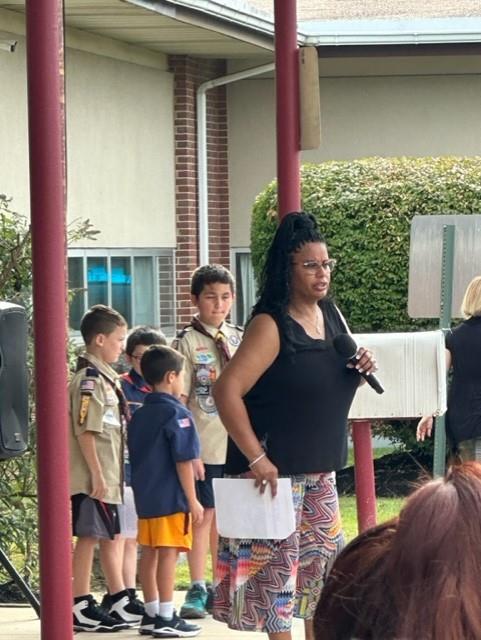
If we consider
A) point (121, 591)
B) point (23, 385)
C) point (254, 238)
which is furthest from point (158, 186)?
point (23, 385)

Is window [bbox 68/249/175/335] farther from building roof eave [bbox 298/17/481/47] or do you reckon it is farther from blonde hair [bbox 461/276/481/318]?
blonde hair [bbox 461/276/481/318]

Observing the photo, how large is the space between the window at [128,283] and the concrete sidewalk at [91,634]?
619 centimetres

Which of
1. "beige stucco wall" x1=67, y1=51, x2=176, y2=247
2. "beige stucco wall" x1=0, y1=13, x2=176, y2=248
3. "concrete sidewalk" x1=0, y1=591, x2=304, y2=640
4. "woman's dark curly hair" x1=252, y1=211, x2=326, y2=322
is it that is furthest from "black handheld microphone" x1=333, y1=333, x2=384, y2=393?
"beige stucco wall" x1=67, y1=51, x2=176, y2=247

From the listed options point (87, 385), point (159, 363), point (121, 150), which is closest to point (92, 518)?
point (87, 385)

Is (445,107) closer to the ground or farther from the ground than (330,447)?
farther from the ground

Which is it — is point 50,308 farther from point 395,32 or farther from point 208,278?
point 395,32

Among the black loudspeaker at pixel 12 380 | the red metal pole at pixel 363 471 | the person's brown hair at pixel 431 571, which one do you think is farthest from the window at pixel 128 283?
the person's brown hair at pixel 431 571

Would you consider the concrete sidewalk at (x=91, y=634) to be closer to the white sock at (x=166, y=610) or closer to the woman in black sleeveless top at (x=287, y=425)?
the white sock at (x=166, y=610)

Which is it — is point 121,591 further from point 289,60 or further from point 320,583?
point 289,60

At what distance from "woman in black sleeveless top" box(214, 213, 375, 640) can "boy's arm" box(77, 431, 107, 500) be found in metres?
1.55

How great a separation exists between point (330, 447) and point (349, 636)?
3.41m

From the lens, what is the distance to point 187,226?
627 inches

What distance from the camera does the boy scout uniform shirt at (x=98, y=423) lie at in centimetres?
687

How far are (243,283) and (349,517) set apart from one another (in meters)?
6.11
